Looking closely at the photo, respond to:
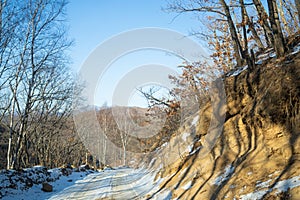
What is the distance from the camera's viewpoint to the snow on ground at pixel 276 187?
4.20 meters

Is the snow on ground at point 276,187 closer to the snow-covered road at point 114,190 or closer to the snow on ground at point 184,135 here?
the snow-covered road at point 114,190

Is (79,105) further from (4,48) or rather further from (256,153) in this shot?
(256,153)

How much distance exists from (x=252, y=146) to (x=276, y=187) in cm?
220

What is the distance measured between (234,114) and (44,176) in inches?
461

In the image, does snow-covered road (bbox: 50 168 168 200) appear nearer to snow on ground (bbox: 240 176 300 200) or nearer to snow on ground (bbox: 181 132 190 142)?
snow on ground (bbox: 181 132 190 142)

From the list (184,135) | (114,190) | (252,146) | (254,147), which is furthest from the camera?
(184,135)

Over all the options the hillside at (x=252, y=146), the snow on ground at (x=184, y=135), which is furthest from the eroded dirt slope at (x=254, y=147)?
the snow on ground at (x=184, y=135)

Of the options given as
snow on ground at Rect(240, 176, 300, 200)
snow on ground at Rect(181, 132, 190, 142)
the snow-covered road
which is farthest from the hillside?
snow on ground at Rect(181, 132, 190, 142)

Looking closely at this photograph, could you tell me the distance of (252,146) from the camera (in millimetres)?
6543

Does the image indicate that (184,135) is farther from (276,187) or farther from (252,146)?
(276,187)

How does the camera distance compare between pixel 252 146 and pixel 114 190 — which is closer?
pixel 252 146

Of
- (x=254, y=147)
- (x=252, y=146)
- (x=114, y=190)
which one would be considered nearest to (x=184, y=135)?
(x=114, y=190)

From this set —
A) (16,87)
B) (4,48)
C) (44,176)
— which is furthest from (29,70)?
(44,176)

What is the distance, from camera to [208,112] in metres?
10.1
